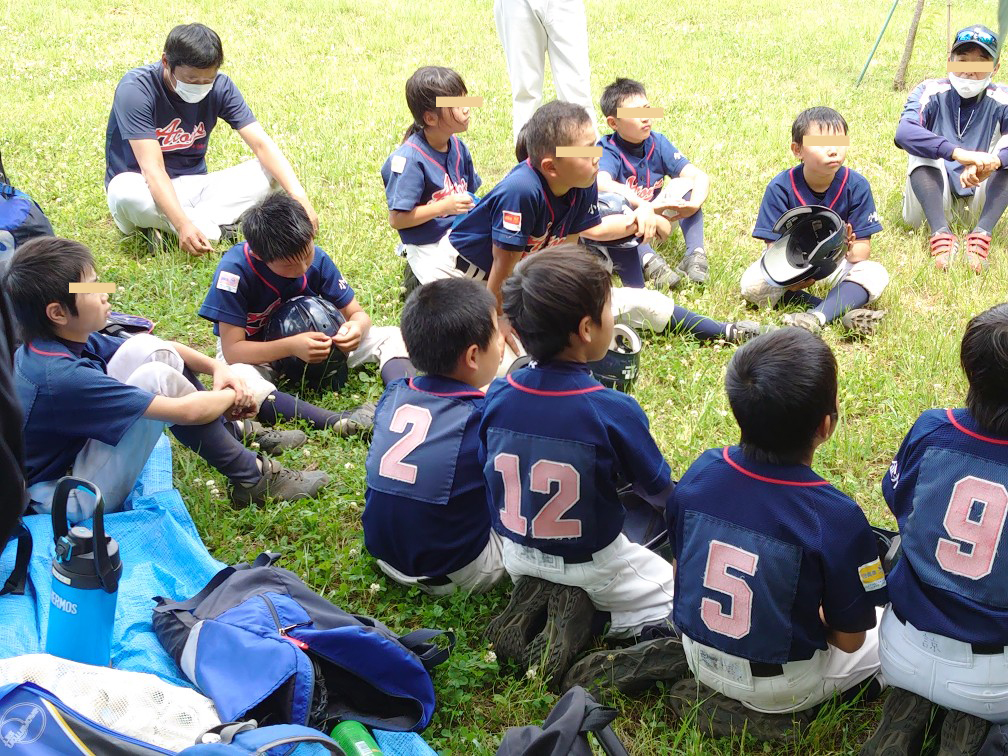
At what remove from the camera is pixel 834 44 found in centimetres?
1084

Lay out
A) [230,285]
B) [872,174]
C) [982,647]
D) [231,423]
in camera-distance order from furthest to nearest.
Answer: [872,174] < [230,285] < [231,423] < [982,647]

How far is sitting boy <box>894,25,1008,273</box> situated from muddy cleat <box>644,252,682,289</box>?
4.65ft

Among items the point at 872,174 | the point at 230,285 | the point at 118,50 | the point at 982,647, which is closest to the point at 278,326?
the point at 230,285

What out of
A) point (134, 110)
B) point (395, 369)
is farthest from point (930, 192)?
point (134, 110)

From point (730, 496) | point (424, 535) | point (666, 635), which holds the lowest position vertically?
point (666, 635)

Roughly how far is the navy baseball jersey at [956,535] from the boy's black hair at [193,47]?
13.9 ft

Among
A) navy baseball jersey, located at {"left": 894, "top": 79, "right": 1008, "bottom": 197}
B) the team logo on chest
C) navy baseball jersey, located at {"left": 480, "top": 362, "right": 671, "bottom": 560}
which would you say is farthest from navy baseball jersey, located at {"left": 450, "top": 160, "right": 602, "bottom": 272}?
navy baseball jersey, located at {"left": 894, "top": 79, "right": 1008, "bottom": 197}

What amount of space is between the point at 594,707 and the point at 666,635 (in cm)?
82

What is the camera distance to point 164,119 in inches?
213

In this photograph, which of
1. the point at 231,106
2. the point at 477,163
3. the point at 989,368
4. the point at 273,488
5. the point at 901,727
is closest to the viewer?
the point at 989,368

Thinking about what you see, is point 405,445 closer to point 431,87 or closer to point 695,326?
point 695,326

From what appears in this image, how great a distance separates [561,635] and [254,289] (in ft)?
6.76

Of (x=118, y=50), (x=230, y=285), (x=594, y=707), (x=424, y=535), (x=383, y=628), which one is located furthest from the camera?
(x=118, y=50)

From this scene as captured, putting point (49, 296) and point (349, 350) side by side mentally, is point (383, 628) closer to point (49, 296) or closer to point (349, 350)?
point (49, 296)
